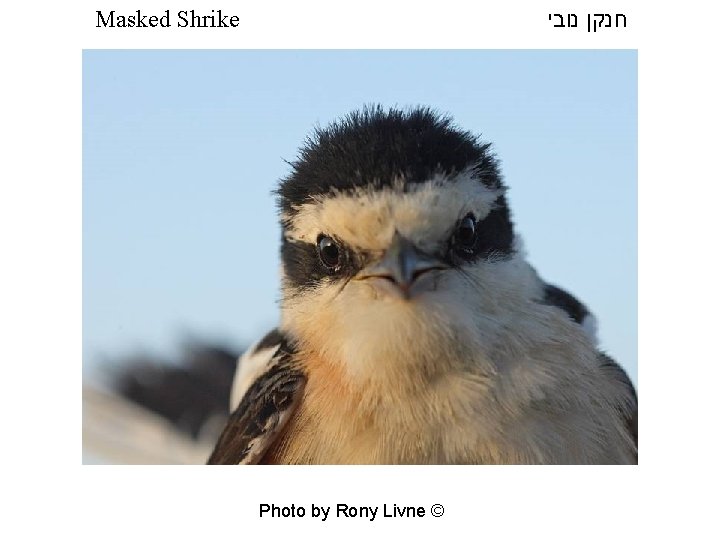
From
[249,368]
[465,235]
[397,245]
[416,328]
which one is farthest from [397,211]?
[249,368]

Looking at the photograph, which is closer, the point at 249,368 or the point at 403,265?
the point at 403,265

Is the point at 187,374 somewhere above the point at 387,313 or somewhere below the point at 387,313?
below

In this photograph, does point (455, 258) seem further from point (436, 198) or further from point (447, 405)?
point (447, 405)

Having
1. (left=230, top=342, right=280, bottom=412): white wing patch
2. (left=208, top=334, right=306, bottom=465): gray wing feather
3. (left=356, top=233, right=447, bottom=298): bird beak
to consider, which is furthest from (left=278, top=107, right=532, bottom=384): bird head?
(left=230, top=342, right=280, bottom=412): white wing patch

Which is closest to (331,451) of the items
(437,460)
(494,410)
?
(437,460)

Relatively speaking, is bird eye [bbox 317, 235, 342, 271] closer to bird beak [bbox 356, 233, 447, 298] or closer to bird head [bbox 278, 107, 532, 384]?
bird head [bbox 278, 107, 532, 384]

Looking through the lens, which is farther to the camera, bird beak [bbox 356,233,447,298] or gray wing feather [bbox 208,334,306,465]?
gray wing feather [bbox 208,334,306,465]

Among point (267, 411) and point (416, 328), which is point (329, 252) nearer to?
point (416, 328)
